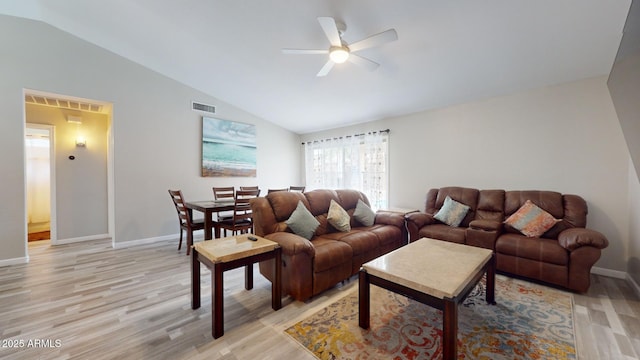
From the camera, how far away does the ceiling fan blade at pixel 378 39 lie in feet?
7.10

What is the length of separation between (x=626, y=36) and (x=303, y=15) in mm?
2436

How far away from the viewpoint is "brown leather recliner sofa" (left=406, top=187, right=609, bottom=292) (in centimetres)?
247

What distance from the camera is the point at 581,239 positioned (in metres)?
2.46

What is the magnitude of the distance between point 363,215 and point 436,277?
184 centimetres

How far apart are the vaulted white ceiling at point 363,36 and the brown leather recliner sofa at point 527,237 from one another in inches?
60.7

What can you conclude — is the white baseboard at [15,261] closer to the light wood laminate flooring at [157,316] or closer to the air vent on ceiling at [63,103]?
the light wood laminate flooring at [157,316]

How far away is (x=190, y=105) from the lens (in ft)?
16.0

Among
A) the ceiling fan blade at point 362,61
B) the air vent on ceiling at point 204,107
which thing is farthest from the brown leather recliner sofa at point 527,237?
the air vent on ceiling at point 204,107

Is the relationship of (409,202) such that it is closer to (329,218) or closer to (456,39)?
(329,218)

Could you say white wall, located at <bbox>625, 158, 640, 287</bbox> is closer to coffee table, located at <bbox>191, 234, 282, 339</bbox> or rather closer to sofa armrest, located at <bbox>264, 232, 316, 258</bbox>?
sofa armrest, located at <bbox>264, 232, 316, 258</bbox>

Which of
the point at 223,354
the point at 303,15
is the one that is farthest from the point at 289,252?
the point at 303,15

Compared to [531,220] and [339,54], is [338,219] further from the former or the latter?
[531,220]

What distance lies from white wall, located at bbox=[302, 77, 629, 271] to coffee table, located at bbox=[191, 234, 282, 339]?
3.25m

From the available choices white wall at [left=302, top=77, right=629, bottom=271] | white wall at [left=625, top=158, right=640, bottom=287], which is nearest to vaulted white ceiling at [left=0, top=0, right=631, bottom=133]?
white wall at [left=302, top=77, right=629, bottom=271]
